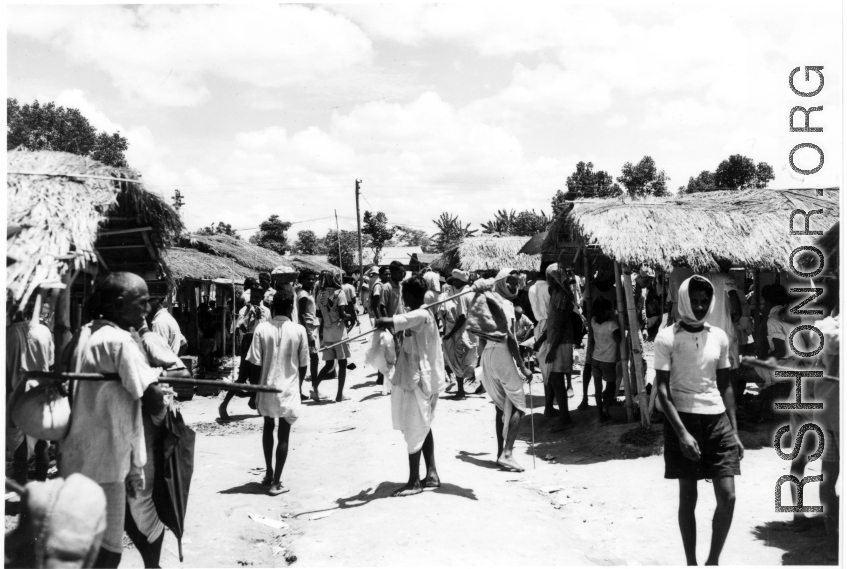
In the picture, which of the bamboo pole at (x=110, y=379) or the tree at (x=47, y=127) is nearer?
the bamboo pole at (x=110, y=379)

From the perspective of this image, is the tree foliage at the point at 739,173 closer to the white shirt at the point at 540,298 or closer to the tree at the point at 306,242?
the white shirt at the point at 540,298

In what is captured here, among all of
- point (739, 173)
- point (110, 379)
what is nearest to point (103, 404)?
point (110, 379)

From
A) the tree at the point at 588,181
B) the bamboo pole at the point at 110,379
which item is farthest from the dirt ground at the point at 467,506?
the tree at the point at 588,181

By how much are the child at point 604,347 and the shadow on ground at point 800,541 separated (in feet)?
11.2

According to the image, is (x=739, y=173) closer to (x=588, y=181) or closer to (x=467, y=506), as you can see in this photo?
(x=588, y=181)

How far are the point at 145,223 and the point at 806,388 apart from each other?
448cm

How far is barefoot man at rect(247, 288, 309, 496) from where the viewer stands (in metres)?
5.68

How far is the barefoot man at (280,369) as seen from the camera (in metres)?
5.68

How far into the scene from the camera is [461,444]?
779cm

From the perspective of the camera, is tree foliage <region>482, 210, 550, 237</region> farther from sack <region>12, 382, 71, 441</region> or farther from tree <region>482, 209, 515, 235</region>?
sack <region>12, 382, 71, 441</region>

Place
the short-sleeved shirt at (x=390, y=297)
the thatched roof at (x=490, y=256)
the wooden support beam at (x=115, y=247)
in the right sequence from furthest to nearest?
1. the thatched roof at (x=490, y=256)
2. the short-sleeved shirt at (x=390, y=297)
3. the wooden support beam at (x=115, y=247)

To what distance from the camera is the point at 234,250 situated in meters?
16.4

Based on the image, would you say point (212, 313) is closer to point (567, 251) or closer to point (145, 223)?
point (567, 251)

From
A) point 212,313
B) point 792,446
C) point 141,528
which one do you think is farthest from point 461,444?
point 212,313
